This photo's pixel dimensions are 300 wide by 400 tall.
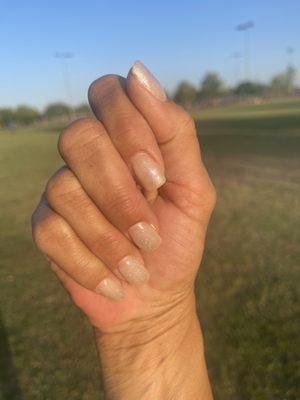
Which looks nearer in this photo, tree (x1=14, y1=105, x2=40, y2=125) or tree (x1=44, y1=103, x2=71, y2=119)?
tree (x1=44, y1=103, x2=71, y2=119)

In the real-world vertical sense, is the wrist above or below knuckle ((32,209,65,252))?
below

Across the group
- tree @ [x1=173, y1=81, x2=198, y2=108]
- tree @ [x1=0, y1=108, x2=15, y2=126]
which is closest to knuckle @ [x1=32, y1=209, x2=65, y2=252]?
tree @ [x1=173, y1=81, x2=198, y2=108]

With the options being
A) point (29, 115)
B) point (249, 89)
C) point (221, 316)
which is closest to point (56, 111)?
point (29, 115)

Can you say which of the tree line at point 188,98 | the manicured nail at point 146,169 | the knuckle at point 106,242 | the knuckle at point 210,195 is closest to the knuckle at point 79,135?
the manicured nail at point 146,169

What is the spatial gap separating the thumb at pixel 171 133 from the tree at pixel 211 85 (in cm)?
7507

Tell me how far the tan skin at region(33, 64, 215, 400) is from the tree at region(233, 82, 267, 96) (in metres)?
49.7

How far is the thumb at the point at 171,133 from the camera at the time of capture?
1.12 metres

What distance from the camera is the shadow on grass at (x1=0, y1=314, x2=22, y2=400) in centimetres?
348

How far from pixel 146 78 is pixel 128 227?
0.42m

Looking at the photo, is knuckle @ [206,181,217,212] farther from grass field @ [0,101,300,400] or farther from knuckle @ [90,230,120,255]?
grass field @ [0,101,300,400]

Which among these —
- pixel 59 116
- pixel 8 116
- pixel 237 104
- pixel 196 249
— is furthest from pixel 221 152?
pixel 8 116

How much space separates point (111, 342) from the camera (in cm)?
157

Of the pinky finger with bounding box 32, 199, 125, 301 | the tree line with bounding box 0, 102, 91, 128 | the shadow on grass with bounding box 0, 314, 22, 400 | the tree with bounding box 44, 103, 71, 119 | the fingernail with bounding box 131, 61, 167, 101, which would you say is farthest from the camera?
the tree line with bounding box 0, 102, 91, 128

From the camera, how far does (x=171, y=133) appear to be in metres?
1.23
